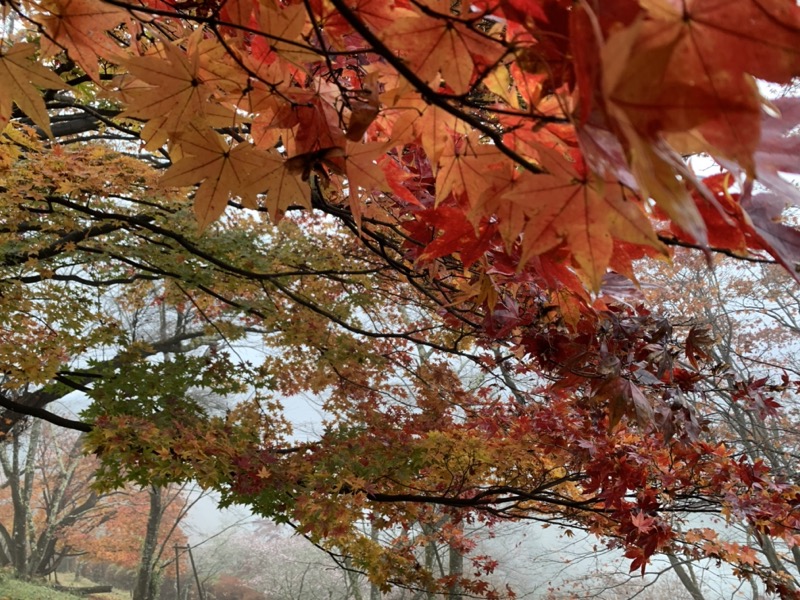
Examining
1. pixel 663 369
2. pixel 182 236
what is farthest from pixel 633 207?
pixel 182 236

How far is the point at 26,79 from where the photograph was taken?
1.88 feet

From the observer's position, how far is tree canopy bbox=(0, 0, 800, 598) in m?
0.25

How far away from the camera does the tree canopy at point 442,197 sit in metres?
0.25

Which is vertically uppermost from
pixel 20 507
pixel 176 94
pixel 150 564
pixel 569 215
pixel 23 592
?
pixel 176 94

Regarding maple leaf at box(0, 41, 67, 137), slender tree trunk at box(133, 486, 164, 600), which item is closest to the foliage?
slender tree trunk at box(133, 486, 164, 600)

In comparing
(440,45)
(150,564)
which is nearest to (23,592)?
(150,564)

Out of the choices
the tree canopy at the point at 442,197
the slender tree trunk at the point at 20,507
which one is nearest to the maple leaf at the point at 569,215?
the tree canopy at the point at 442,197

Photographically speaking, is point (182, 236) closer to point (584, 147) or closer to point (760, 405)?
point (760, 405)

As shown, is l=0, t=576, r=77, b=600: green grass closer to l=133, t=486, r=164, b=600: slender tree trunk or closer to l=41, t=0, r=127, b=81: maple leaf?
l=133, t=486, r=164, b=600: slender tree trunk

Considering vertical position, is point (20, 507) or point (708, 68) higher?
point (708, 68)

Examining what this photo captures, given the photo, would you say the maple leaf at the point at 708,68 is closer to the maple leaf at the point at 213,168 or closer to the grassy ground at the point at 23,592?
the maple leaf at the point at 213,168

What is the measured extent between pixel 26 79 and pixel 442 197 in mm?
504

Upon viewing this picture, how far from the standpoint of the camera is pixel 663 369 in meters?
1.05

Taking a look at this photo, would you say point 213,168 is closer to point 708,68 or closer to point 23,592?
point 708,68
